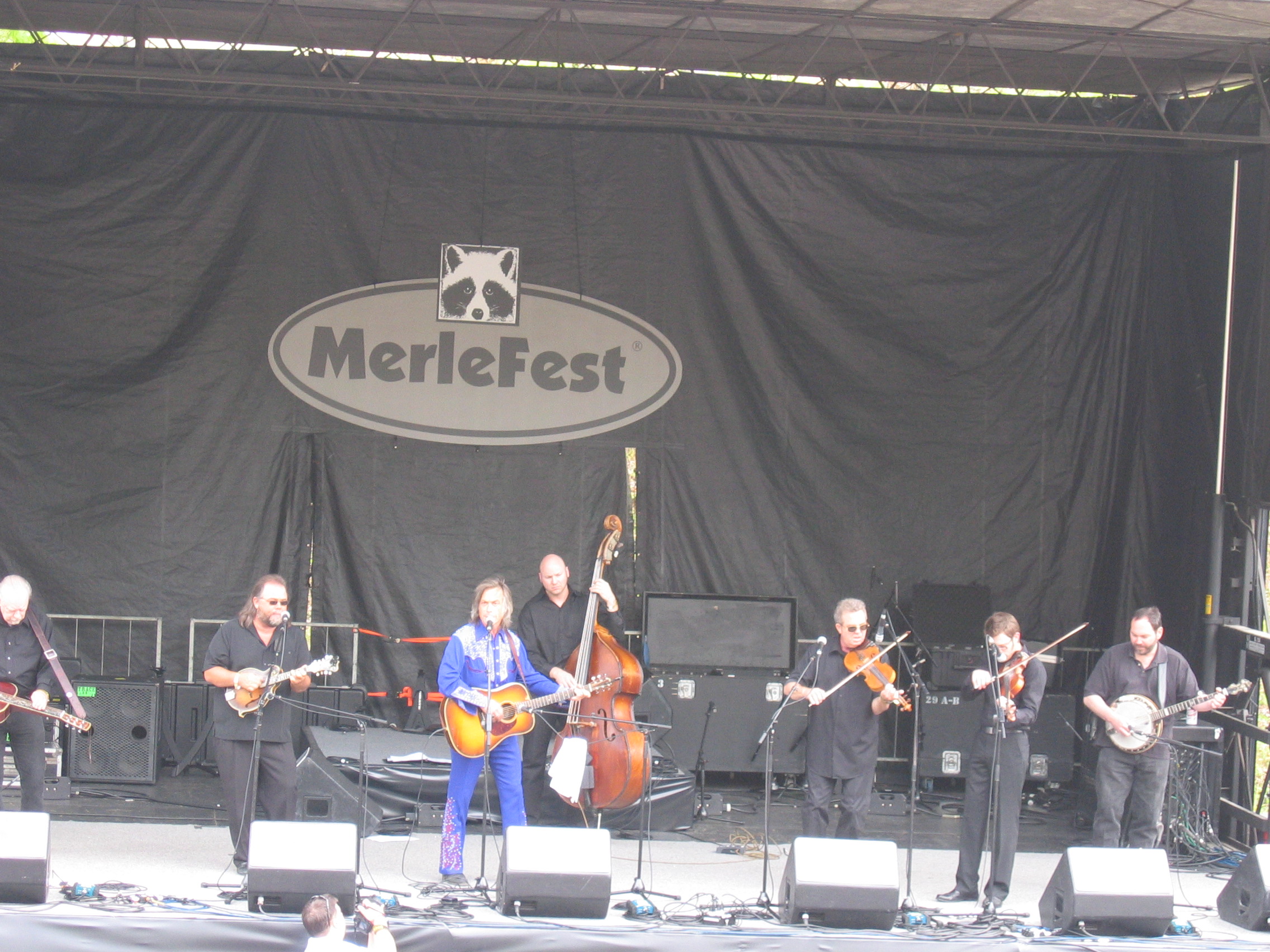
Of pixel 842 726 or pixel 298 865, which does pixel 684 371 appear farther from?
pixel 298 865

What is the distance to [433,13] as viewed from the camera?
809 centimetres

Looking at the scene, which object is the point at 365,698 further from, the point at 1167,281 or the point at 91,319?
the point at 1167,281

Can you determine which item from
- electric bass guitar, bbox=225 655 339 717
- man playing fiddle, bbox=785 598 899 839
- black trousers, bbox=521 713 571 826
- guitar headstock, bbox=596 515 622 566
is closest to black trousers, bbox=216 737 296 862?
electric bass guitar, bbox=225 655 339 717

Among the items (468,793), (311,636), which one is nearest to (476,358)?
(311,636)

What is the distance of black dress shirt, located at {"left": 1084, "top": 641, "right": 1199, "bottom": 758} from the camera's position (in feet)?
24.1

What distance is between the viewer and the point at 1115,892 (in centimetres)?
615

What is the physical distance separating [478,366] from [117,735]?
134 inches

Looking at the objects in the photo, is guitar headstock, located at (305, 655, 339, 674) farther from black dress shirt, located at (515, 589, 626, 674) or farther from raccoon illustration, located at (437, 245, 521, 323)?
raccoon illustration, located at (437, 245, 521, 323)

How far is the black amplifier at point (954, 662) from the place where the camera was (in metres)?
9.62

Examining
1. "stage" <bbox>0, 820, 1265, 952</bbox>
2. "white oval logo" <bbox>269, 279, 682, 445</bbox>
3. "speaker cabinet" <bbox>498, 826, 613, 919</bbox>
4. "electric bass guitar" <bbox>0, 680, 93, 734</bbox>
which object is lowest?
"stage" <bbox>0, 820, 1265, 952</bbox>

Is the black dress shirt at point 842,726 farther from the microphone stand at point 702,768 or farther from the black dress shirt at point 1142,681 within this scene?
the microphone stand at point 702,768

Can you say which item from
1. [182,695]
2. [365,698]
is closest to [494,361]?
[365,698]

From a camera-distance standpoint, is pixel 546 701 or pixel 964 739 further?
pixel 964 739

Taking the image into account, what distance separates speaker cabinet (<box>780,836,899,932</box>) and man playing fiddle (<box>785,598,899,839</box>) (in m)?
0.80
